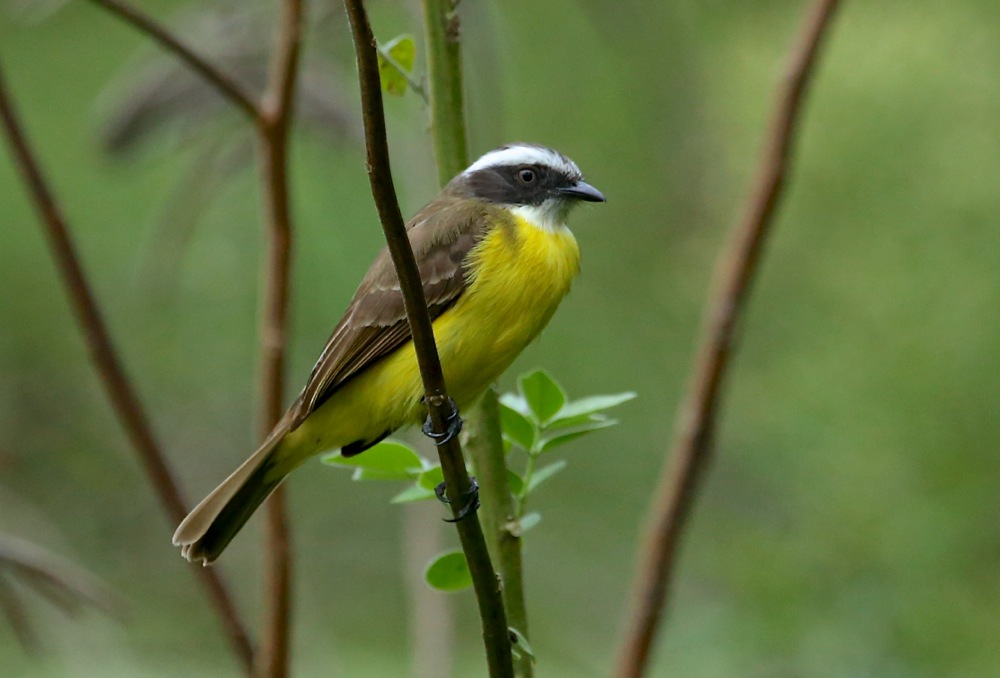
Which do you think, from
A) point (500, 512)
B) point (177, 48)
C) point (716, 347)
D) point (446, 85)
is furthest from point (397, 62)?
point (716, 347)

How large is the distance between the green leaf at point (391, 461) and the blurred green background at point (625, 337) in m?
1.13

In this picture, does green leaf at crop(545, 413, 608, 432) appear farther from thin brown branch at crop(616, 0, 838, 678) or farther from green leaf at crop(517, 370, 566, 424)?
thin brown branch at crop(616, 0, 838, 678)

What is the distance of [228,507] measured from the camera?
277 centimetres

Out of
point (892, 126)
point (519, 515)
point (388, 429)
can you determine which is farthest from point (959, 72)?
point (519, 515)

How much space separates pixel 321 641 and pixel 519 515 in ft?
7.78

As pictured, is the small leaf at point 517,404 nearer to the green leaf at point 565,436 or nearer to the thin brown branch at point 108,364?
the green leaf at point 565,436

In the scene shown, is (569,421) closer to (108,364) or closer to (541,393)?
(541,393)

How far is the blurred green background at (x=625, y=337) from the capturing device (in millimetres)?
3344

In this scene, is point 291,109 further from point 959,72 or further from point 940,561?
point 959,72

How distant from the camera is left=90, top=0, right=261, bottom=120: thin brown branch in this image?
2.62 metres

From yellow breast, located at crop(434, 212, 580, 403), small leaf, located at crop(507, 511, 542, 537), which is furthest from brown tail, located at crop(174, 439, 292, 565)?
small leaf, located at crop(507, 511, 542, 537)

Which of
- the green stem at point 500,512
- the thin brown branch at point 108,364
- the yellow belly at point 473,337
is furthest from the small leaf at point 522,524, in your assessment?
the thin brown branch at point 108,364

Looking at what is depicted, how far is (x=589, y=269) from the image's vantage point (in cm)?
627

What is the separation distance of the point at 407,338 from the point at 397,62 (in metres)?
0.76
